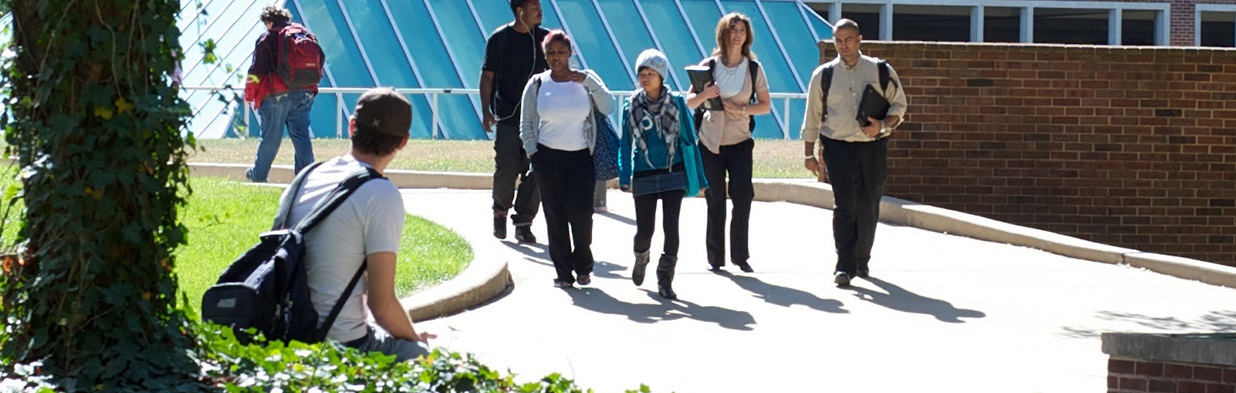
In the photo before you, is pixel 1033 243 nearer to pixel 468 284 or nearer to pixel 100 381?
pixel 468 284

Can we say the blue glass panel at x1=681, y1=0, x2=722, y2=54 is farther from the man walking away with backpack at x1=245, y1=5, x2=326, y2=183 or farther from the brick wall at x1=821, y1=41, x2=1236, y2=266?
the man walking away with backpack at x1=245, y1=5, x2=326, y2=183

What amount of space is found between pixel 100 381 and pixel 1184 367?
3.46 metres

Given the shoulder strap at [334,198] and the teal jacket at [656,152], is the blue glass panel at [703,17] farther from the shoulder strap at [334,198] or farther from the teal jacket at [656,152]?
the shoulder strap at [334,198]

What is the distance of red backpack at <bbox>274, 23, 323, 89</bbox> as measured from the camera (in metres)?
13.9

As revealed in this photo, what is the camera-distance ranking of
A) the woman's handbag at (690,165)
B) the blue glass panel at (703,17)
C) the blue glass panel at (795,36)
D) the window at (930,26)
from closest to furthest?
the woman's handbag at (690,165) → the blue glass panel at (795,36) → the blue glass panel at (703,17) → the window at (930,26)

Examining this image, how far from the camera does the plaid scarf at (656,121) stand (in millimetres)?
9602

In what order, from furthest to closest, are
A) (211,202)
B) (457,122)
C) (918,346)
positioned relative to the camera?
1. (457,122)
2. (211,202)
3. (918,346)

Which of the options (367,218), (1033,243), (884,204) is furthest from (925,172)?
(367,218)

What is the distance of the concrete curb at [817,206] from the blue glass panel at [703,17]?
39.9 ft

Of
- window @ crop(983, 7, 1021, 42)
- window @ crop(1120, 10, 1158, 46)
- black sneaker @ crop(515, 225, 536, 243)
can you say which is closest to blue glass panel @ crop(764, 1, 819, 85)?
window @ crop(983, 7, 1021, 42)

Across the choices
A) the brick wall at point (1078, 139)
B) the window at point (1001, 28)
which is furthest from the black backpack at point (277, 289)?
the window at point (1001, 28)

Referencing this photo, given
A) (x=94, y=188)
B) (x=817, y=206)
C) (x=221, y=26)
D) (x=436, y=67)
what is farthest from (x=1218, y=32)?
(x=94, y=188)

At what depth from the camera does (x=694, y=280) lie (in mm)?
10531

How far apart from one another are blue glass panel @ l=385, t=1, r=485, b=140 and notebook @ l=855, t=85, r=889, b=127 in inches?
588
